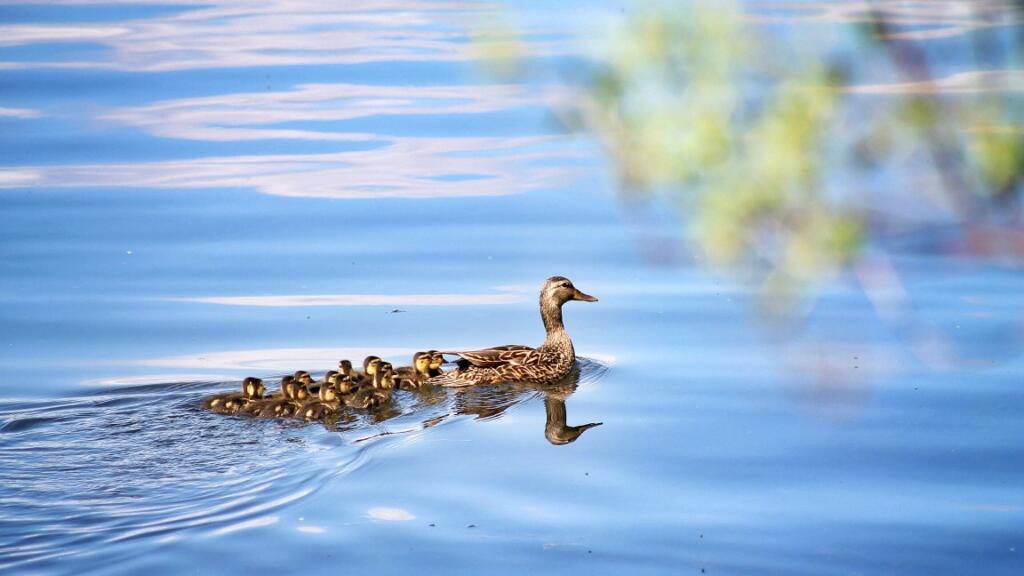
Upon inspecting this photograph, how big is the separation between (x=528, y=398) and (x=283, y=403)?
5.82 feet

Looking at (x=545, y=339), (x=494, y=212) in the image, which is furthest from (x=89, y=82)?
(x=545, y=339)

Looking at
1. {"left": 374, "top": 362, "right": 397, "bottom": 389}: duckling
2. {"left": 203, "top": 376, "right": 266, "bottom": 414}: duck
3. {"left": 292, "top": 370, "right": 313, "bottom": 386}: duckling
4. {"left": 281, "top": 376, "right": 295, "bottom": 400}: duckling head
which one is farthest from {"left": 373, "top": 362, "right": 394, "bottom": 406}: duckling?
{"left": 203, "top": 376, "right": 266, "bottom": 414}: duck

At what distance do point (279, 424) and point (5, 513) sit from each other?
1939mm

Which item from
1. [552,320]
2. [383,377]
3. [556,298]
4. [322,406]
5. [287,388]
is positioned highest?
[556,298]

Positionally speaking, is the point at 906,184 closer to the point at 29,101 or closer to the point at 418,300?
the point at 418,300

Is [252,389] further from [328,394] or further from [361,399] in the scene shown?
[361,399]

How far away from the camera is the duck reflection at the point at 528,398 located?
8.36 metres

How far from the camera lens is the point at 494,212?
13.3 m

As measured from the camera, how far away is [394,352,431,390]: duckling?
8977mm

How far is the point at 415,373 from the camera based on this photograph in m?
9.05

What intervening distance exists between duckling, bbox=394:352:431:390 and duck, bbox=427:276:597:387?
95 mm

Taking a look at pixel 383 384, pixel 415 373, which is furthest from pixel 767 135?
pixel 415 373

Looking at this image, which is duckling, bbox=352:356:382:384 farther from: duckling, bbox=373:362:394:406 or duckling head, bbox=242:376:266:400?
duckling head, bbox=242:376:266:400

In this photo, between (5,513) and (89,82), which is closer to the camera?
(5,513)
